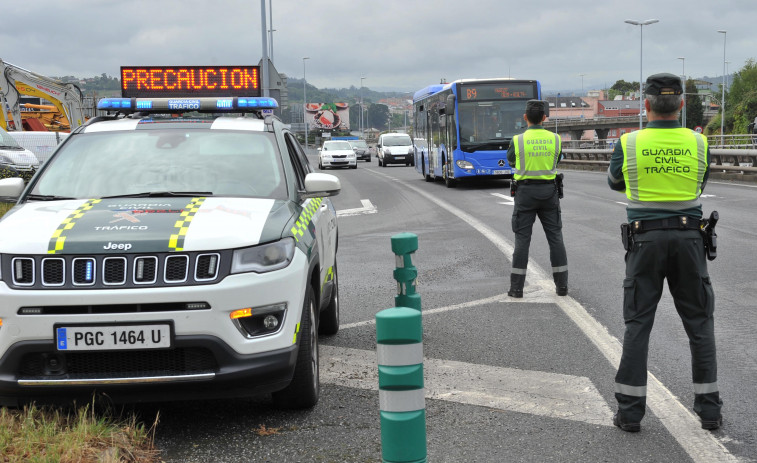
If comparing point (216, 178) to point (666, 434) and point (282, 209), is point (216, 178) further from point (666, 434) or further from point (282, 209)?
point (666, 434)

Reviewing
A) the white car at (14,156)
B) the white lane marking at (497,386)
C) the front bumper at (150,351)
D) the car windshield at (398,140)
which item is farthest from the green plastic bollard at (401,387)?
the car windshield at (398,140)

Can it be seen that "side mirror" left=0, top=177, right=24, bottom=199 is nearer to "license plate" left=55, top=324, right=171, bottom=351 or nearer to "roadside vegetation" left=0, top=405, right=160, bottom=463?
"roadside vegetation" left=0, top=405, right=160, bottom=463

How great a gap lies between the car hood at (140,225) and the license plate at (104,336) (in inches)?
14.8

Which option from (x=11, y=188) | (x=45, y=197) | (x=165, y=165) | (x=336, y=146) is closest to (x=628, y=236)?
(x=165, y=165)

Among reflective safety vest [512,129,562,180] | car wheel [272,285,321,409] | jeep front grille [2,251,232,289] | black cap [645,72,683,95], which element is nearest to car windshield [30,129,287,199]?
car wheel [272,285,321,409]

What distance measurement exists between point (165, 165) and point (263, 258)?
1.44 meters

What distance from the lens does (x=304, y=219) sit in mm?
5367

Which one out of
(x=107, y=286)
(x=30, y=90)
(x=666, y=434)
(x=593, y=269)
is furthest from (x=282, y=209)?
(x=30, y=90)

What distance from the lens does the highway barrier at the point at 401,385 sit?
3.21m

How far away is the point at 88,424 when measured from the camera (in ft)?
14.3

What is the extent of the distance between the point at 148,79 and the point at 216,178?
3714 millimetres

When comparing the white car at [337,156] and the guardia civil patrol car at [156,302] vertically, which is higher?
the white car at [337,156]

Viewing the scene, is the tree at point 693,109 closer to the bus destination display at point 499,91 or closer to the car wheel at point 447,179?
the car wheel at point 447,179

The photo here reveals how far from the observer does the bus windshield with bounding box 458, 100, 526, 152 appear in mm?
25016
